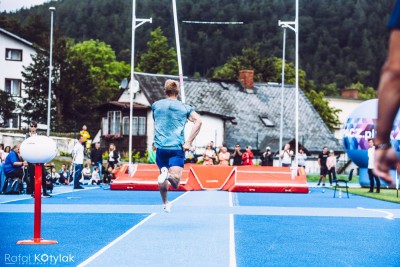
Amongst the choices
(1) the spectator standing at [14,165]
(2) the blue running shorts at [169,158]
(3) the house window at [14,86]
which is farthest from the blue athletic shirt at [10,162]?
(3) the house window at [14,86]

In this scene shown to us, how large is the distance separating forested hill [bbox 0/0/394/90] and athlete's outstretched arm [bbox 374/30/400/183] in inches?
4702

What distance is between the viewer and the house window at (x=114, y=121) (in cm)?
6650

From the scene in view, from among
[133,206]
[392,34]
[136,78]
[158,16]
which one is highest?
[158,16]

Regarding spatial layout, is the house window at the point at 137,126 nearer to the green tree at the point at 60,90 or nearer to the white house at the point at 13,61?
the green tree at the point at 60,90

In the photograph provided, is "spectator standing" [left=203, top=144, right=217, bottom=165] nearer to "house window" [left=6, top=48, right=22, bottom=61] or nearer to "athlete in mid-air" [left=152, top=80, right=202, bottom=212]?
"athlete in mid-air" [left=152, top=80, right=202, bottom=212]

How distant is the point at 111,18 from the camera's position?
496 feet

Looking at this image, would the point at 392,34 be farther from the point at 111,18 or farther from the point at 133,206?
the point at 111,18

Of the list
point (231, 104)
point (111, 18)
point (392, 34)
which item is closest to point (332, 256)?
point (392, 34)

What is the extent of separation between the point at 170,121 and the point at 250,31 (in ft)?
427

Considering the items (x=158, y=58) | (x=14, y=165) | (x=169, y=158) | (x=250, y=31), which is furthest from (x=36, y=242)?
(x=250, y=31)

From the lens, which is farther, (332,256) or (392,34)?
(332,256)

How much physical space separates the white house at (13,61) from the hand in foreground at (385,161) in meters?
53.3

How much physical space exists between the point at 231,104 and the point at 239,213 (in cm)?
5586

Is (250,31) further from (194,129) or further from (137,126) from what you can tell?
(194,129)
